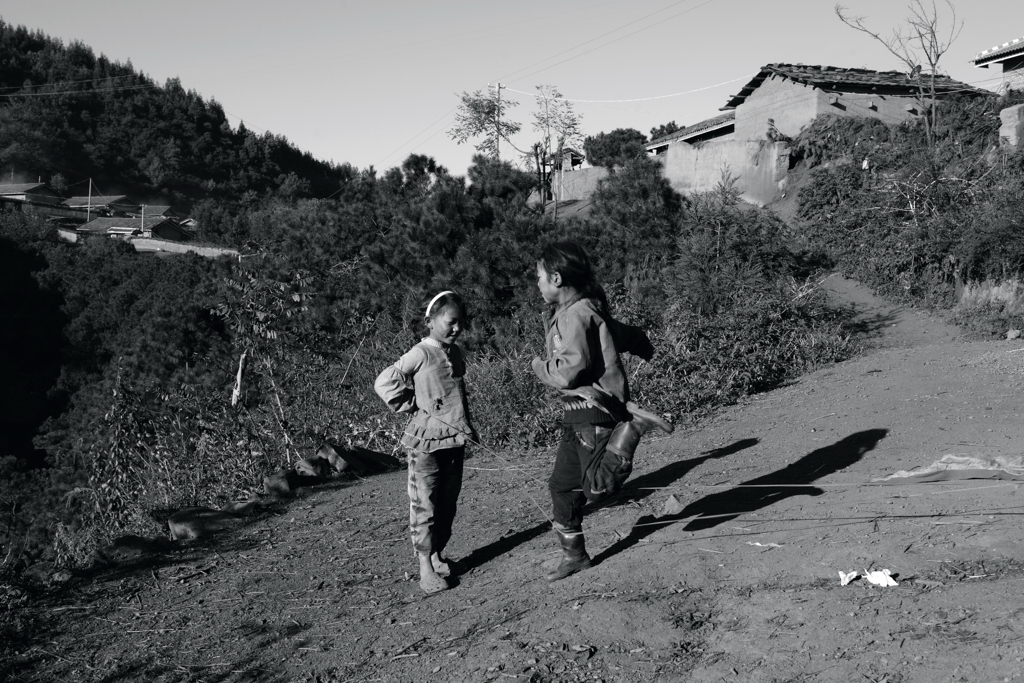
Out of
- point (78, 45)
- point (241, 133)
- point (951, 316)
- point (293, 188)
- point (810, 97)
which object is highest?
point (78, 45)

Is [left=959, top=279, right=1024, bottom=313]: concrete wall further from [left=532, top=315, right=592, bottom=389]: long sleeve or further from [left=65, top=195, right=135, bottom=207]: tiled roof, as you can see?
[left=65, top=195, right=135, bottom=207]: tiled roof

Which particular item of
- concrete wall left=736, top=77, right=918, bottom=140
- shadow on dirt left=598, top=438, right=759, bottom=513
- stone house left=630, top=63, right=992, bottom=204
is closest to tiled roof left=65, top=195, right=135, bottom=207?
concrete wall left=736, top=77, right=918, bottom=140

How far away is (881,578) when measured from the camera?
3346mm

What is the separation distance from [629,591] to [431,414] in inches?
46.4

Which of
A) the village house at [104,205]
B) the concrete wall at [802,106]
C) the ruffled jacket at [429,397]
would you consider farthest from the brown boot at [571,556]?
the village house at [104,205]

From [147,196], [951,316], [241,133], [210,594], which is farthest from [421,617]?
[241,133]

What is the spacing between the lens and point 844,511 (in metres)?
4.17

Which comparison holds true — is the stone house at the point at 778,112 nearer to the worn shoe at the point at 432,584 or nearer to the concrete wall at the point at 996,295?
the concrete wall at the point at 996,295

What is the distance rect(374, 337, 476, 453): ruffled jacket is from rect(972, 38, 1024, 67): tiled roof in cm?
2515

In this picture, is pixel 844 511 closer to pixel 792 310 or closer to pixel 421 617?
pixel 421 617

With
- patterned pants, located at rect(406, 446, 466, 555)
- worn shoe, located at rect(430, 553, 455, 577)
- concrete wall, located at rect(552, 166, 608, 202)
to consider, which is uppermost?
concrete wall, located at rect(552, 166, 608, 202)

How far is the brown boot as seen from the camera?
3928mm

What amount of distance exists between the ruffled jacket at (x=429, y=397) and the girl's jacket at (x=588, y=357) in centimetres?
55

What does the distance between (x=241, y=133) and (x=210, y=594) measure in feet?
264
